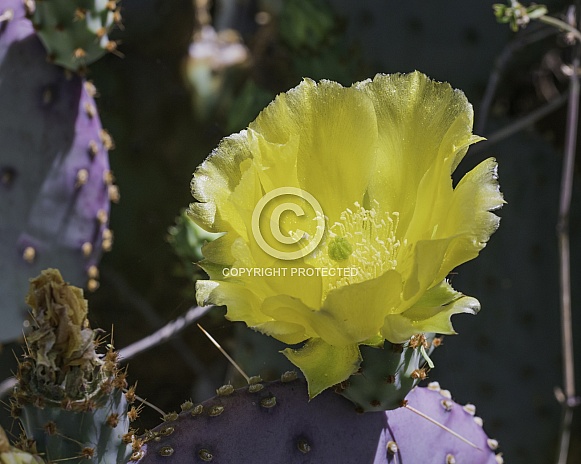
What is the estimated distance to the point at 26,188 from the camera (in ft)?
4.22

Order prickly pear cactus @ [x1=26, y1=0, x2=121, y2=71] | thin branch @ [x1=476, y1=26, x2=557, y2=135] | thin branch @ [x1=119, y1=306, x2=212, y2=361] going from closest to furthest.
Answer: prickly pear cactus @ [x1=26, y1=0, x2=121, y2=71]
thin branch @ [x1=119, y1=306, x2=212, y2=361]
thin branch @ [x1=476, y1=26, x2=557, y2=135]

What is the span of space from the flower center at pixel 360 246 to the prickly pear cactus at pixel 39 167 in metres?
0.51

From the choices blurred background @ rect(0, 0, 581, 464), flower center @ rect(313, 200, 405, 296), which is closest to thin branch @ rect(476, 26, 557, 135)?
blurred background @ rect(0, 0, 581, 464)

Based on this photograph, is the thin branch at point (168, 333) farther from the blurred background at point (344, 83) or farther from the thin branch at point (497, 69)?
the thin branch at point (497, 69)

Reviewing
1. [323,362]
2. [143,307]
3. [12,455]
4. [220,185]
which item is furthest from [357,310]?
[143,307]

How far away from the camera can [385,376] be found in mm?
850

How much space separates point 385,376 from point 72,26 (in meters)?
0.71

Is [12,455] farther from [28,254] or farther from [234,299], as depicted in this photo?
[28,254]

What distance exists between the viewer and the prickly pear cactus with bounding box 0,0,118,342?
127 centimetres

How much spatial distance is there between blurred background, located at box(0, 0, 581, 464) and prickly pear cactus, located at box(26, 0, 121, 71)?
285mm

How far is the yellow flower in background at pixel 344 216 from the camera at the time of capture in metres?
0.79

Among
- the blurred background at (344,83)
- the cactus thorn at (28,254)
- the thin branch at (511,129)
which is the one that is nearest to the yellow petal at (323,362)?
the blurred background at (344,83)

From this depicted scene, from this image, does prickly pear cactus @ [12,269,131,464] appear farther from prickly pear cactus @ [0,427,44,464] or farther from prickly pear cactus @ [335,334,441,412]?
prickly pear cactus @ [335,334,441,412]

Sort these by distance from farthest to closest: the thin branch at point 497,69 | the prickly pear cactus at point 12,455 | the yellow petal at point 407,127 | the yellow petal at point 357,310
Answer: the thin branch at point 497,69
the yellow petal at point 407,127
the yellow petal at point 357,310
the prickly pear cactus at point 12,455
